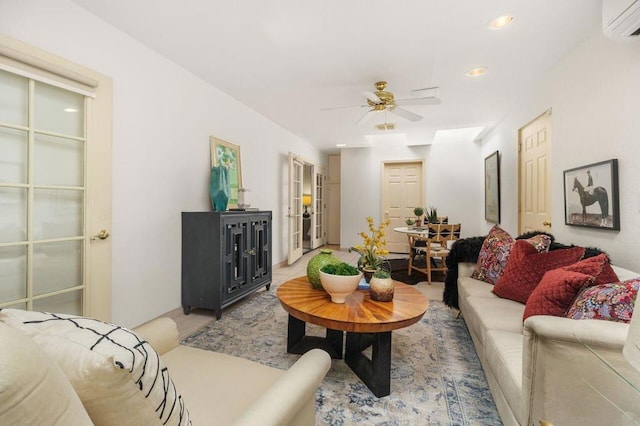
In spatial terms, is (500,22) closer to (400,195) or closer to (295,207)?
(295,207)

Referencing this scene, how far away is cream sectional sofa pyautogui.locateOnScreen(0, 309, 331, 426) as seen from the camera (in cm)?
38

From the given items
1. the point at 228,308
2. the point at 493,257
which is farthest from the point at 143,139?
the point at 493,257

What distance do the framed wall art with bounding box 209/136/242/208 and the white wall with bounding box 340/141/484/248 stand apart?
340 centimetres

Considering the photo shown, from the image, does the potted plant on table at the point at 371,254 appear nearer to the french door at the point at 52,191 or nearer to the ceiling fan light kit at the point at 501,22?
the ceiling fan light kit at the point at 501,22

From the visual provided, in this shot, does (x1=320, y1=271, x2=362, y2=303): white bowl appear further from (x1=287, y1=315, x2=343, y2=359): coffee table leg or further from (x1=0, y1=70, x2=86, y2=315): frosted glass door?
(x1=0, y1=70, x2=86, y2=315): frosted glass door

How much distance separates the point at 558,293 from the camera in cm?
136

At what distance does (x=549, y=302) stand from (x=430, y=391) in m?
0.82

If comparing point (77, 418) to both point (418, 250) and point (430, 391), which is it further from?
point (418, 250)

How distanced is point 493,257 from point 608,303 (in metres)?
1.33

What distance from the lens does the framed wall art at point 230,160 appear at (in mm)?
3232

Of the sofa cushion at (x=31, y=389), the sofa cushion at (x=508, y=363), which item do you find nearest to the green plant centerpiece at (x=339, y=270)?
the sofa cushion at (x=508, y=363)

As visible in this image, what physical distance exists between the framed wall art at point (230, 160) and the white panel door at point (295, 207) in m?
1.44

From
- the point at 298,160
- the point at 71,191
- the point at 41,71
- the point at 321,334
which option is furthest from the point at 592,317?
the point at 298,160

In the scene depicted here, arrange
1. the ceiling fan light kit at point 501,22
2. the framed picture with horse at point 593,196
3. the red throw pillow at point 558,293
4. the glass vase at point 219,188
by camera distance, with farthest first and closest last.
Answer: the glass vase at point 219,188 → the ceiling fan light kit at point 501,22 → the framed picture with horse at point 593,196 → the red throw pillow at point 558,293
